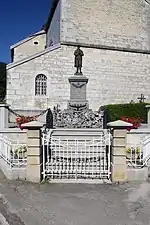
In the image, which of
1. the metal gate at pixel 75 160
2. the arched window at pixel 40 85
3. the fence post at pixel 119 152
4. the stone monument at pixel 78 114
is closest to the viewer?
the fence post at pixel 119 152

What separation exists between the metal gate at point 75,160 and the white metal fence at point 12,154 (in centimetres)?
61

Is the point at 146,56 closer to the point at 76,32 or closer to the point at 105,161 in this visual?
the point at 76,32

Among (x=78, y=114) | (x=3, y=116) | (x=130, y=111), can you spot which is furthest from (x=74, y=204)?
(x=130, y=111)

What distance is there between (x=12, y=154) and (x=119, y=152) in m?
2.67

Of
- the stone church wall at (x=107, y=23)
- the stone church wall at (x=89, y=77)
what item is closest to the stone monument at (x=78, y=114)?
the stone church wall at (x=89, y=77)

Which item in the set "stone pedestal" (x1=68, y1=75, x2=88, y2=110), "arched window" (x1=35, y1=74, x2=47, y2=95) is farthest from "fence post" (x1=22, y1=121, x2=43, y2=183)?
"arched window" (x1=35, y1=74, x2=47, y2=95)

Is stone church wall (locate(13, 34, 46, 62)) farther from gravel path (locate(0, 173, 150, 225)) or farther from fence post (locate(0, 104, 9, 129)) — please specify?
gravel path (locate(0, 173, 150, 225))

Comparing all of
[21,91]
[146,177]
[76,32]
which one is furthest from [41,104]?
[146,177]

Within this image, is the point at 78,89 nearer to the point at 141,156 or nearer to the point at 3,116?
the point at 3,116

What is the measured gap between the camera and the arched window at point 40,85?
63.3ft

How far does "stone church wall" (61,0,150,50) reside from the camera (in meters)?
20.5

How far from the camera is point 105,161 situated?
23.3 ft

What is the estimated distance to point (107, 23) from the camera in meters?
21.7

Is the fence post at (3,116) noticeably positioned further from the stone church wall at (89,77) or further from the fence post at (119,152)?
the fence post at (119,152)
